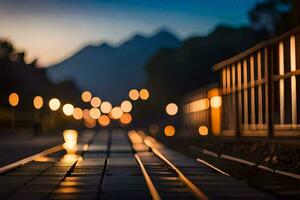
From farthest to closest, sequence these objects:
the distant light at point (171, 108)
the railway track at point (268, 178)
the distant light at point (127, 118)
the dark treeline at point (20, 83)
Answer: the distant light at point (127, 118)
the distant light at point (171, 108)
the dark treeline at point (20, 83)
the railway track at point (268, 178)

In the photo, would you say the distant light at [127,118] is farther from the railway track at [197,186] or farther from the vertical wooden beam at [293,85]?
the railway track at [197,186]

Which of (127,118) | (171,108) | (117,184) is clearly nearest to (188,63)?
(171,108)

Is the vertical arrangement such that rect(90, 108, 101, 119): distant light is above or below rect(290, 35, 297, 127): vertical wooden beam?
above

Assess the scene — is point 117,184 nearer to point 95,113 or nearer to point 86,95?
point 86,95

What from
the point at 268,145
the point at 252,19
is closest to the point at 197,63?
the point at 252,19

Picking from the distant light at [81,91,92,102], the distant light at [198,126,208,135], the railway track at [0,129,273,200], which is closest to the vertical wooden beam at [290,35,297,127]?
the railway track at [0,129,273,200]

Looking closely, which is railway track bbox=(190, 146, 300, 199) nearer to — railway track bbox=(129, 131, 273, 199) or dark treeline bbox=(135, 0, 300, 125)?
railway track bbox=(129, 131, 273, 199)

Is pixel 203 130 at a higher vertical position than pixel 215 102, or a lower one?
lower

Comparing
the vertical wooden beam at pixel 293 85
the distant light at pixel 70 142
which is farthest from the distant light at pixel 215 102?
the vertical wooden beam at pixel 293 85

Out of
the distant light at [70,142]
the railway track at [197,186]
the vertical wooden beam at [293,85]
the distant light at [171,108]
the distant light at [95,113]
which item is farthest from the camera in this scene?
the distant light at [95,113]

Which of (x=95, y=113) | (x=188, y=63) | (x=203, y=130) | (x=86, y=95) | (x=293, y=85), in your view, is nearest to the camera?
(x=293, y=85)

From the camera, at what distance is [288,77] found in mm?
30281

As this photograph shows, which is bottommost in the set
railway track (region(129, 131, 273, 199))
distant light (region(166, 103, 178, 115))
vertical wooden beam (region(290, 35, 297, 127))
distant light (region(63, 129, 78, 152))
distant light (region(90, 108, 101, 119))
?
railway track (region(129, 131, 273, 199))

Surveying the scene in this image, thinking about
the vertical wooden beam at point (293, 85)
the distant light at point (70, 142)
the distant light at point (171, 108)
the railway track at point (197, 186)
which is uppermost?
the distant light at point (171, 108)
